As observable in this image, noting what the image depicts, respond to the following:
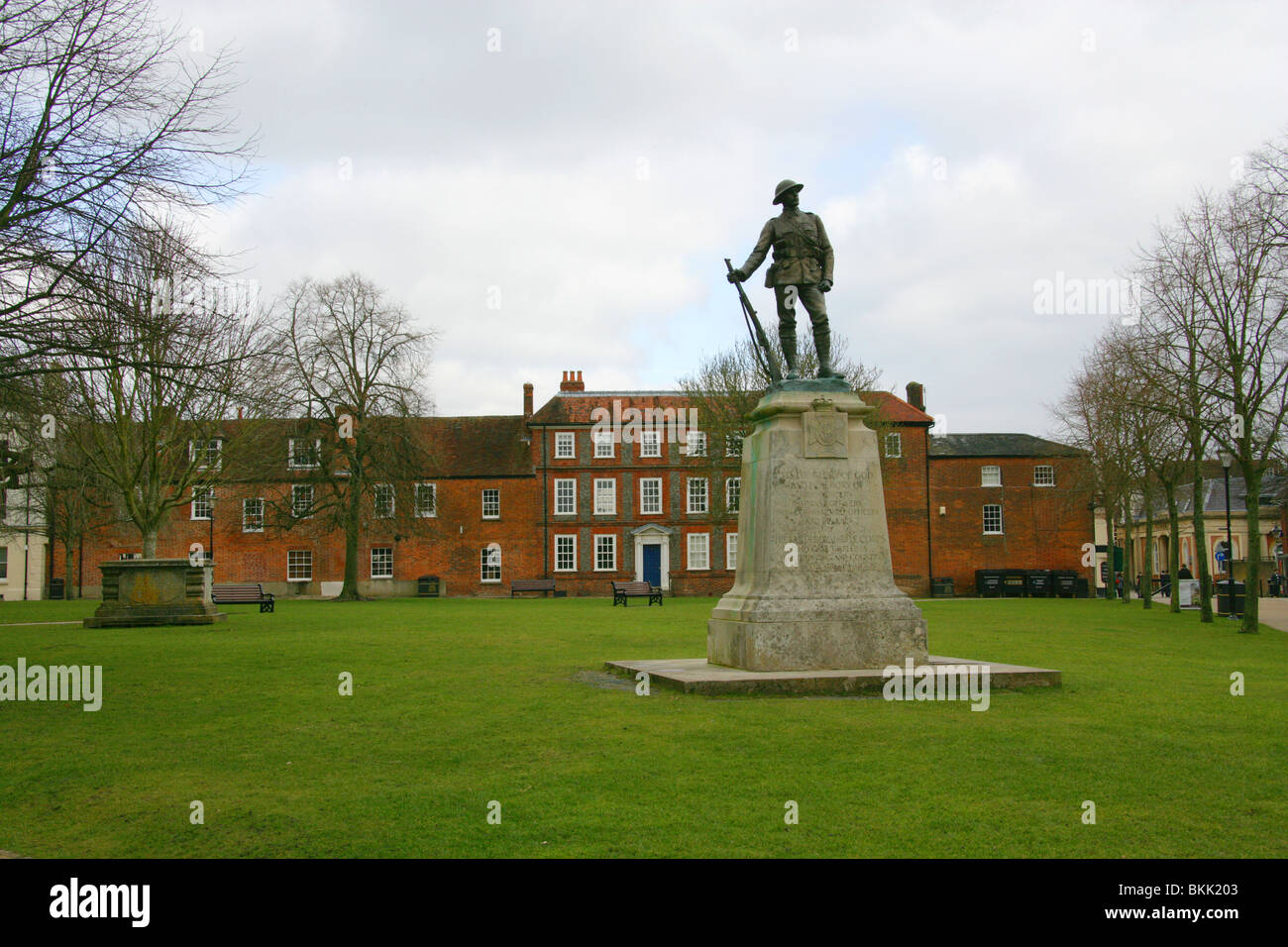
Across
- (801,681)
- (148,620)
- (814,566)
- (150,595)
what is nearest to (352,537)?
(150,595)

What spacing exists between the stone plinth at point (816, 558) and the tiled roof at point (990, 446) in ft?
151

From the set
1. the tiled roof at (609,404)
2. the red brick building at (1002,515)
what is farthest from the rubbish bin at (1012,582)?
the tiled roof at (609,404)

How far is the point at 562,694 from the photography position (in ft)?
37.7

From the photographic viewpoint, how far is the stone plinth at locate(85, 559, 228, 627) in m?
26.3

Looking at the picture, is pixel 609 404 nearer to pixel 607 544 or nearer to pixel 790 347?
pixel 607 544

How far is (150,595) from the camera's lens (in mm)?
26625

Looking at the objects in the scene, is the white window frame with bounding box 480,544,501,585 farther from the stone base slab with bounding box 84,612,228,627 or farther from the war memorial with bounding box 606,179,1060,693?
the war memorial with bounding box 606,179,1060,693

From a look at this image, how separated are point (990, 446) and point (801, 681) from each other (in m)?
50.3

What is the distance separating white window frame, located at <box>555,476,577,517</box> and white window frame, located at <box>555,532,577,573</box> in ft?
3.49

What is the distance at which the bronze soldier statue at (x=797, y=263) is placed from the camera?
1309 centimetres

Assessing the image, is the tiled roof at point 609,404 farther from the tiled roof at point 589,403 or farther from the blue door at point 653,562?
the blue door at point 653,562

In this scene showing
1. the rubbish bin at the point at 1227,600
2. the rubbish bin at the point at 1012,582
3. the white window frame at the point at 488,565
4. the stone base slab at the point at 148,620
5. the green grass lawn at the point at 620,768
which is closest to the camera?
the green grass lawn at the point at 620,768

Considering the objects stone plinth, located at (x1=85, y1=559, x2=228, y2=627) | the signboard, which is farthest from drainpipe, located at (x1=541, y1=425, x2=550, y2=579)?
the signboard
